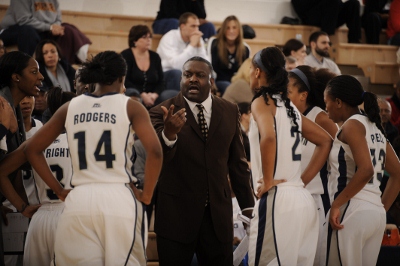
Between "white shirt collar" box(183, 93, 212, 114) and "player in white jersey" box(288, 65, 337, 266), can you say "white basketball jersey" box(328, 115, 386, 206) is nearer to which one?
"player in white jersey" box(288, 65, 337, 266)

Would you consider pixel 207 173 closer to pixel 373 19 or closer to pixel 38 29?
pixel 38 29

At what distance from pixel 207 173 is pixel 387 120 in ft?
15.2

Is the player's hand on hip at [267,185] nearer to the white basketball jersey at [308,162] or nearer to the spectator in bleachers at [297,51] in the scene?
the white basketball jersey at [308,162]

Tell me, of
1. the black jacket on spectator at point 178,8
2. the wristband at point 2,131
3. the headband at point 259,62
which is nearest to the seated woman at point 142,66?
the black jacket on spectator at point 178,8

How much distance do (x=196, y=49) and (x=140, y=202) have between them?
607 centimetres

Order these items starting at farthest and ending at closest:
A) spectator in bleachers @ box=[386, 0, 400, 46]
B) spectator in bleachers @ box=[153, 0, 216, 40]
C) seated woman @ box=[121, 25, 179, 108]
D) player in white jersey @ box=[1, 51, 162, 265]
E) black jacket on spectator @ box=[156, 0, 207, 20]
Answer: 1. spectator in bleachers @ box=[386, 0, 400, 46]
2. black jacket on spectator @ box=[156, 0, 207, 20]
3. spectator in bleachers @ box=[153, 0, 216, 40]
4. seated woman @ box=[121, 25, 179, 108]
5. player in white jersey @ box=[1, 51, 162, 265]

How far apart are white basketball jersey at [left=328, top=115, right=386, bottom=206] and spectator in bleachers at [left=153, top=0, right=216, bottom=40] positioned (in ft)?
20.1

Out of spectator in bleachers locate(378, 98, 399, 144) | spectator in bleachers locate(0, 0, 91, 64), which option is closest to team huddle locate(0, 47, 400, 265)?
spectator in bleachers locate(378, 98, 399, 144)

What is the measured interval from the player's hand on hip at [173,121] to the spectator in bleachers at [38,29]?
4.88m

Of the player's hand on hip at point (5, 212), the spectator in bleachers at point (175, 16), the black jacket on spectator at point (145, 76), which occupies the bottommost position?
the player's hand on hip at point (5, 212)

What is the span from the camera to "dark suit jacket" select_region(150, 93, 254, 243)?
5008 mm

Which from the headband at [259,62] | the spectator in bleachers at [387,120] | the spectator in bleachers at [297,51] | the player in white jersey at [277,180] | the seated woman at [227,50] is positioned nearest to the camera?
the player in white jersey at [277,180]

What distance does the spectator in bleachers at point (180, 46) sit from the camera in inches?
387

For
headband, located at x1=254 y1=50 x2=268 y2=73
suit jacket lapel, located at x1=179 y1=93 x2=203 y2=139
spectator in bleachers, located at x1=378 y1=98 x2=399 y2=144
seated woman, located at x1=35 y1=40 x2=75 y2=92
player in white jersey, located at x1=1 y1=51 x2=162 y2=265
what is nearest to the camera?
player in white jersey, located at x1=1 y1=51 x2=162 y2=265
